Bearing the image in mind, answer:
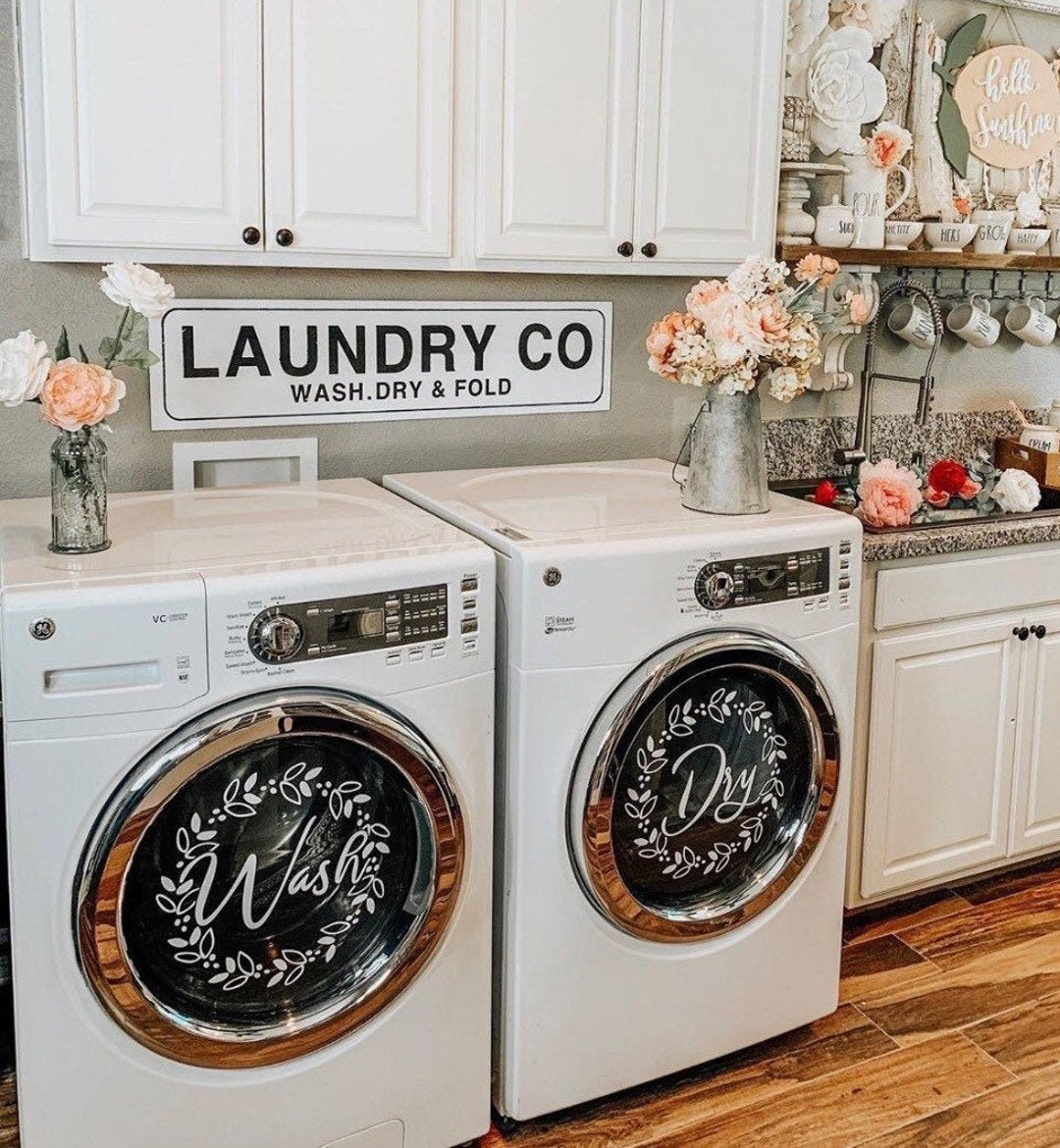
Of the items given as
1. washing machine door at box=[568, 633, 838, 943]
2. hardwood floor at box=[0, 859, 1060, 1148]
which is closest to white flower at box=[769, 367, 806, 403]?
washing machine door at box=[568, 633, 838, 943]

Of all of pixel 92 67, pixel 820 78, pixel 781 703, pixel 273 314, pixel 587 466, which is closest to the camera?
pixel 92 67

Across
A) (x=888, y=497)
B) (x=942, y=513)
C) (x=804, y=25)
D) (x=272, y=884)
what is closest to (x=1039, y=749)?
(x=942, y=513)

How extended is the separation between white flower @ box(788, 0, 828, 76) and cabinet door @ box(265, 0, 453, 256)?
1.00m

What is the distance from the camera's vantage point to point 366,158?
2344 mm

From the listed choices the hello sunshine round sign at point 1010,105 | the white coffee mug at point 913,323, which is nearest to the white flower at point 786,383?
the white coffee mug at point 913,323

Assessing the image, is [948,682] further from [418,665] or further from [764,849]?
[418,665]

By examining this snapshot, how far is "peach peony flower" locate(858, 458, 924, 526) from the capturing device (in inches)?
107

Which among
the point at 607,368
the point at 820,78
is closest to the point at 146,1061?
the point at 607,368

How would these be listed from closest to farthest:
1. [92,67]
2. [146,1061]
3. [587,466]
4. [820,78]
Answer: [146,1061] < [92,67] < [587,466] < [820,78]

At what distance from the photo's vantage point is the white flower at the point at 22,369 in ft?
6.10

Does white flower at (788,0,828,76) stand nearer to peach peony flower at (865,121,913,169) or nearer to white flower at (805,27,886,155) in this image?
white flower at (805,27,886,155)

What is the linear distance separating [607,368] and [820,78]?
2.86 ft

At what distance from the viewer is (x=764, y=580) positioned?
2.22 metres

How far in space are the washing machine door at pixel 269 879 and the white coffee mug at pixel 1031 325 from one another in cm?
224
